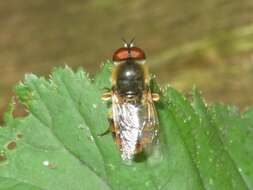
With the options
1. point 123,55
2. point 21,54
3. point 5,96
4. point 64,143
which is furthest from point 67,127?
point 21,54

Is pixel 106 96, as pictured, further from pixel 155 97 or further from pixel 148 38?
pixel 148 38

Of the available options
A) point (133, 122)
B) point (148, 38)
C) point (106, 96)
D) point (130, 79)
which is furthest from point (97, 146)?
point (148, 38)

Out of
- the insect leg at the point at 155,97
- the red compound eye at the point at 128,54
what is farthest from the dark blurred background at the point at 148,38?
the insect leg at the point at 155,97

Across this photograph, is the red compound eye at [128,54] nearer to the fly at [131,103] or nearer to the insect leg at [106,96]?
the fly at [131,103]

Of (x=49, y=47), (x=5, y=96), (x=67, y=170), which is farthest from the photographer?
(x=49, y=47)

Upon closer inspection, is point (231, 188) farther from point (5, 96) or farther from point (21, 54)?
point (21, 54)

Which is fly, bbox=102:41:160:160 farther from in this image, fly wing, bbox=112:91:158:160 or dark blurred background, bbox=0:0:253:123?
dark blurred background, bbox=0:0:253:123

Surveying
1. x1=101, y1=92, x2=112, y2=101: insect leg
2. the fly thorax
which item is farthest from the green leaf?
the fly thorax
